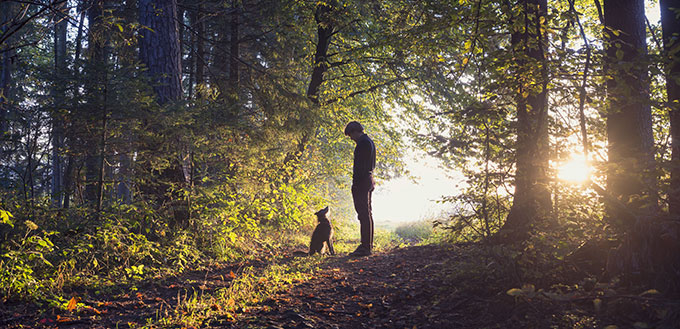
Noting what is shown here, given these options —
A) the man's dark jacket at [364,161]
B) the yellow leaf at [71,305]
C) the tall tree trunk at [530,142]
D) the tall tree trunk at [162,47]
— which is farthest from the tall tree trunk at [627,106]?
the tall tree trunk at [162,47]

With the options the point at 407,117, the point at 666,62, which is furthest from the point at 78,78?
the point at 407,117

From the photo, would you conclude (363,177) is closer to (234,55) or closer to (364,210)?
(364,210)

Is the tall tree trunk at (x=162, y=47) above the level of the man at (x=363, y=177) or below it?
above

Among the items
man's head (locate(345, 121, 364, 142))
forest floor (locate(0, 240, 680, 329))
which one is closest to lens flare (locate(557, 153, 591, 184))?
forest floor (locate(0, 240, 680, 329))

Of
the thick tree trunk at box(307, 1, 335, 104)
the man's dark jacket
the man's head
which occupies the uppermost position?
the thick tree trunk at box(307, 1, 335, 104)

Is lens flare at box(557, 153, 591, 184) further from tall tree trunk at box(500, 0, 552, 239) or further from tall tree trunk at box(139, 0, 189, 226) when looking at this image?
tall tree trunk at box(139, 0, 189, 226)

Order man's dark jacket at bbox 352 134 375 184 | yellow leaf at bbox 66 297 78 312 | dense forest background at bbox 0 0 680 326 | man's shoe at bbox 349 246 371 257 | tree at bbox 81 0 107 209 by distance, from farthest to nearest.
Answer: man's shoe at bbox 349 246 371 257
man's dark jacket at bbox 352 134 375 184
tree at bbox 81 0 107 209
yellow leaf at bbox 66 297 78 312
dense forest background at bbox 0 0 680 326

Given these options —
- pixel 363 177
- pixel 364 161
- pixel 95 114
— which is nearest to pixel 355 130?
pixel 364 161

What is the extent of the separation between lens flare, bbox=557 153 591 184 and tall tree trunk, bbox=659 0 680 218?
54 centimetres

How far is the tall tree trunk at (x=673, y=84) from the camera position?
306 centimetres

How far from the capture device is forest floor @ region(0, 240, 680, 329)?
2.96 m

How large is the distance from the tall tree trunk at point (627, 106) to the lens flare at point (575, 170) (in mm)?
161

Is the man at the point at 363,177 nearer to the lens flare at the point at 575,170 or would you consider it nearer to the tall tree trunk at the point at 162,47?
the tall tree trunk at the point at 162,47

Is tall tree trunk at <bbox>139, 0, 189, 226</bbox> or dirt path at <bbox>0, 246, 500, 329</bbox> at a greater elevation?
tall tree trunk at <bbox>139, 0, 189, 226</bbox>
